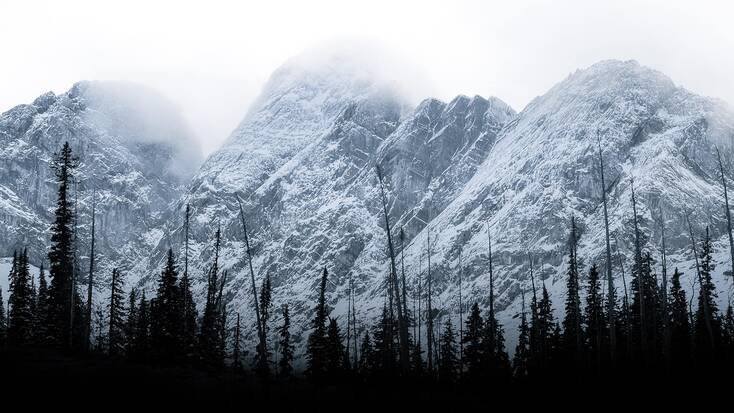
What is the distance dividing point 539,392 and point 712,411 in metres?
9.30

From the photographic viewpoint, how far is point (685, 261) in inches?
7367

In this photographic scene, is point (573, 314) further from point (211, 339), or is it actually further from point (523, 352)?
point (211, 339)

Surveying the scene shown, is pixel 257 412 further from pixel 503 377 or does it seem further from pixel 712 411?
pixel 503 377

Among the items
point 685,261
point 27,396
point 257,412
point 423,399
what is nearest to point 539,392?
point 423,399

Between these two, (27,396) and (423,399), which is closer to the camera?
(27,396)

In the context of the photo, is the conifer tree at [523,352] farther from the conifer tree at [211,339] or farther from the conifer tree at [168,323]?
the conifer tree at [168,323]

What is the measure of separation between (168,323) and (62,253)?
7926 mm

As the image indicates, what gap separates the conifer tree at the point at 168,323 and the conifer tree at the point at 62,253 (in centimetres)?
538

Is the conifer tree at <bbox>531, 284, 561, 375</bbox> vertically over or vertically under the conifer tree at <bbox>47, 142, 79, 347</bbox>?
under

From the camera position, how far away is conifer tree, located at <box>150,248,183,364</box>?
137ft

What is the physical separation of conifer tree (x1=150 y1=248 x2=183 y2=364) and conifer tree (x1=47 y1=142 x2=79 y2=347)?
5.38 m

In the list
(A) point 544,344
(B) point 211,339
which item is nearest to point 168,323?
(B) point 211,339

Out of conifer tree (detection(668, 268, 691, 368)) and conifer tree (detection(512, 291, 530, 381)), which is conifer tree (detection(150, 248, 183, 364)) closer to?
conifer tree (detection(512, 291, 530, 381))

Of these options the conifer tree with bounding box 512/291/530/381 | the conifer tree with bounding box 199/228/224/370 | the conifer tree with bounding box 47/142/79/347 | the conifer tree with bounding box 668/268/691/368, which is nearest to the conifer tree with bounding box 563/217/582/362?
the conifer tree with bounding box 512/291/530/381
